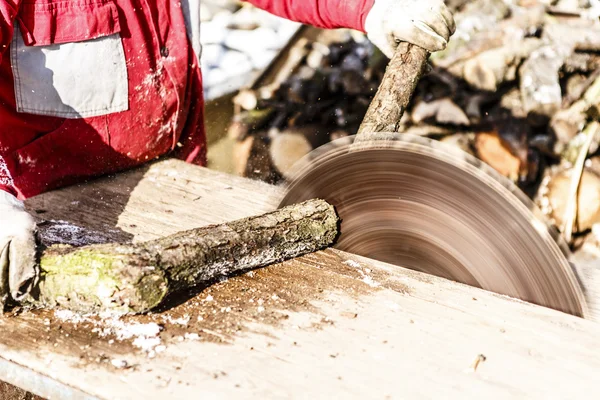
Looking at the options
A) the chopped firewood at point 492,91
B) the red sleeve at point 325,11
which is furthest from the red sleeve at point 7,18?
the chopped firewood at point 492,91

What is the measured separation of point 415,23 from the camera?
98.3 inches

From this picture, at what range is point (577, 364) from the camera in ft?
5.09

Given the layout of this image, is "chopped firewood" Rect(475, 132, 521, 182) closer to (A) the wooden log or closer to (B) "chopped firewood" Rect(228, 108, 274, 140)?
(A) the wooden log

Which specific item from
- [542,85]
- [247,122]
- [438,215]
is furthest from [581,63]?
[438,215]

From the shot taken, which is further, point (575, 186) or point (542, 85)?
point (542, 85)

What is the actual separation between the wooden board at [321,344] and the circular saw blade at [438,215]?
0.08 m

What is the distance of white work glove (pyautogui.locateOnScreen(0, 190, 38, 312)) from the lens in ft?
5.51

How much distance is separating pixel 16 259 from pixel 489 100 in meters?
3.71

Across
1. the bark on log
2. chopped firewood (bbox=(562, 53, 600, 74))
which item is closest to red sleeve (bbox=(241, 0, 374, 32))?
the bark on log

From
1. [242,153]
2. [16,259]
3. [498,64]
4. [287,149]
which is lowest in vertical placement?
[242,153]

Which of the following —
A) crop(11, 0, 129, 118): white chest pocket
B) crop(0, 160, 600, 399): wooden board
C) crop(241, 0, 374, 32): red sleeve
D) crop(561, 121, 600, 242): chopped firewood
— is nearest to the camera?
crop(0, 160, 600, 399): wooden board

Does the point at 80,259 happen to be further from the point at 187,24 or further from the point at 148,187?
the point at 187,24

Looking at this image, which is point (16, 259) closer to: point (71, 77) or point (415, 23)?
point (71, 77)

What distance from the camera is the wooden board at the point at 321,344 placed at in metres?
1.45
